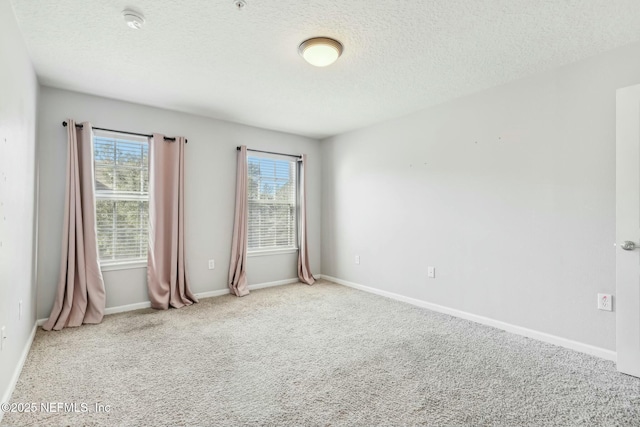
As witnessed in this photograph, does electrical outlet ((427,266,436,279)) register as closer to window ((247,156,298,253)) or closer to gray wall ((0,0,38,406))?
window ((247,156,298,253))

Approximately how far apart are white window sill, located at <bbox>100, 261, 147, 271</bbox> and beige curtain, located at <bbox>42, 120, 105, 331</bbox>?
15 cm

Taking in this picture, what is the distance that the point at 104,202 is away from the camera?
3.57 m

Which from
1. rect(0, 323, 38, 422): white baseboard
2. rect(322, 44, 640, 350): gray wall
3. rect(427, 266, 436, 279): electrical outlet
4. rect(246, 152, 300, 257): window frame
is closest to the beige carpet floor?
rect(0, 323, 38, 422): white baseboard

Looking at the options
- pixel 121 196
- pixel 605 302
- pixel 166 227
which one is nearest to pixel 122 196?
pixel 121 196

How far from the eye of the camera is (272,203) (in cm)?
495

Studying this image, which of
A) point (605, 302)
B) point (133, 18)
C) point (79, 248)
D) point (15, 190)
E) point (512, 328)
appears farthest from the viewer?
point (79, 248)

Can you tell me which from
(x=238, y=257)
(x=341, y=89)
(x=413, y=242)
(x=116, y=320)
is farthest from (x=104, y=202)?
(x=413, y=242)

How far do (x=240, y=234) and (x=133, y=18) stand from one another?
285cm

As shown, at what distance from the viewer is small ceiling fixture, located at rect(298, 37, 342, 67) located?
7.61 ft

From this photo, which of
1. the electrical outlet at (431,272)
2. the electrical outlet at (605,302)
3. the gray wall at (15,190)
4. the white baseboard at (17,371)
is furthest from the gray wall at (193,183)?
the electrical outlet at (605,302)

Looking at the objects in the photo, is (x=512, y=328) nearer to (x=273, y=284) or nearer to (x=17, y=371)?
(x=273, y=284)

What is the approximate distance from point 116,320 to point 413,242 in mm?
3416

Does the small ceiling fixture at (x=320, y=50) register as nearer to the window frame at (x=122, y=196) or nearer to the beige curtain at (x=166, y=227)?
the beige curtain at (x=166, y=227)

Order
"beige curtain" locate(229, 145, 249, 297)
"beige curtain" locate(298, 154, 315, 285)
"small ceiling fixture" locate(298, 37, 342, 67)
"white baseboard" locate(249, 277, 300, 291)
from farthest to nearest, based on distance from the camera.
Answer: "beige curtain" locate(298, 154, 315, 285)
"white baseboard" locate(249, 277, 300, 291)
"beige curtain" locate(229, 145, 249, 297)
"small ceiling fixture" locate(298, 37, 342, 67)
